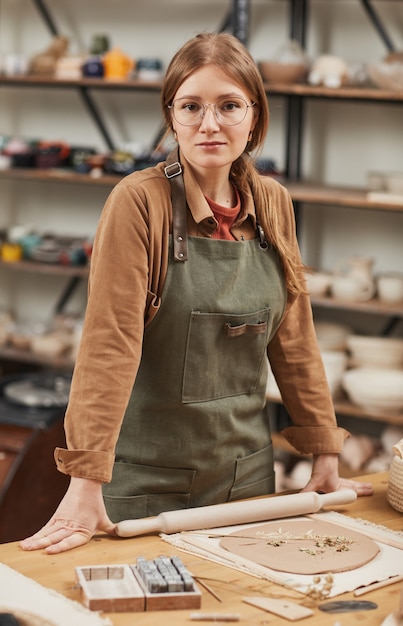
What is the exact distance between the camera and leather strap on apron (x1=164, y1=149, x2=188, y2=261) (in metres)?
1.97

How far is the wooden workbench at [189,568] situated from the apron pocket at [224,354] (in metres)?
0.36

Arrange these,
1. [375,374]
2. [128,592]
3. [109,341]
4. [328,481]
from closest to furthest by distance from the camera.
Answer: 1. [128,592]
2. [109,341]
3. [328,481]
4. [375,374]

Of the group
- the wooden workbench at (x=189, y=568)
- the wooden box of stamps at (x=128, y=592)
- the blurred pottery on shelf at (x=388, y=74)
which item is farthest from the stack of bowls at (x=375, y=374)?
the wooden box of stamps at (x=128, y=592)

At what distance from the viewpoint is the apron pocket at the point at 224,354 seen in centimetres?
198

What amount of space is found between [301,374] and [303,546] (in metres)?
0.55

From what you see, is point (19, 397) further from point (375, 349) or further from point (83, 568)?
point (83, 568)

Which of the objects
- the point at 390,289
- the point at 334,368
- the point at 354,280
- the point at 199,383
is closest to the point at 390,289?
the point at 390,289

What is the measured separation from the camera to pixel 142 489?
2.04 m

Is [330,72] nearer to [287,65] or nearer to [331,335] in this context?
[287,65]

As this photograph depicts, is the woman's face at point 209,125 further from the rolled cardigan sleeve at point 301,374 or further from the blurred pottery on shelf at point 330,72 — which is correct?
the blurred pottery on shelf at point 330,72

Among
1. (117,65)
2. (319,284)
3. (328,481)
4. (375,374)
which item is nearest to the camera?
(328,481)

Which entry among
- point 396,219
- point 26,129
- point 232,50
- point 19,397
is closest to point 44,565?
point 232,50

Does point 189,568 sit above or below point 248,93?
below

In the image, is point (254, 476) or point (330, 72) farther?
point (330, 72)
